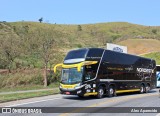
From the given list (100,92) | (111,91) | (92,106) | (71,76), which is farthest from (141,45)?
(92,106)

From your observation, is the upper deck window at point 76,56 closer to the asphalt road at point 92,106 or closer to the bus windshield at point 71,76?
the bus windshield at point 71,76

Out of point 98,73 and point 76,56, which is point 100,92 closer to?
point 98,73

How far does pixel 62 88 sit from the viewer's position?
26328mm

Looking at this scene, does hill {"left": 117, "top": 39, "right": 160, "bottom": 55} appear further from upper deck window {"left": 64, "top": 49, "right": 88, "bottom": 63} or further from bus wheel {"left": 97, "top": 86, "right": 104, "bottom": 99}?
upper deck window {"left": 64, "top": 49, "right": 88, "bottom": 63}

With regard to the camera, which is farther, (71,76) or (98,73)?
(98,73)

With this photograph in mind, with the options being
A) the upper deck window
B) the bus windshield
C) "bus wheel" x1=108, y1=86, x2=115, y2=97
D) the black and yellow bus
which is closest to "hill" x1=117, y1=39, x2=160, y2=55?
the black and yellow bus

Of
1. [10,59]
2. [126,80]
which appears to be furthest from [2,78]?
[126,80]

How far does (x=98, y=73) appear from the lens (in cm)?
2698

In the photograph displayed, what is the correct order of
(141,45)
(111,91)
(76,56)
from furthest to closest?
(141,45) → (111,91) → (76,56)

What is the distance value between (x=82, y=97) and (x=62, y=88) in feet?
7.47

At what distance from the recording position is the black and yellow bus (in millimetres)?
25656

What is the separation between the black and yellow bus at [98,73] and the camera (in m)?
25.7

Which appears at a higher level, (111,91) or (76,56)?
(76,56)

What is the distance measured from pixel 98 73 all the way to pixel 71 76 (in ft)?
7.26
